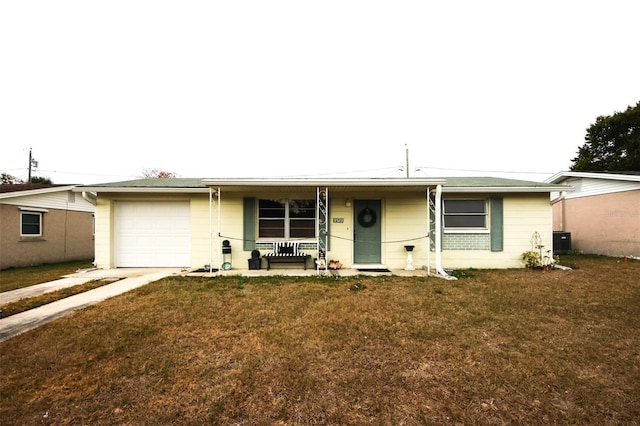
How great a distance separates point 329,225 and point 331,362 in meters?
5.84

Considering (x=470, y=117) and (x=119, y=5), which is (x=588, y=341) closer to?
(x=119, y=5)

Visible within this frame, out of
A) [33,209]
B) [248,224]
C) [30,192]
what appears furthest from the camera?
[33,209]

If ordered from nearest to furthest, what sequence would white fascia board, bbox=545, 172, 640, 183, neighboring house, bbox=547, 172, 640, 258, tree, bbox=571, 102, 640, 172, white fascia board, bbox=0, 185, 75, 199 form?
white fascia board, bbox=0, 185, 75, 199 → white fascia board, bbox=545, 172, 640, 183 → neighboring house, bbox=547, 172, 640, 258 → tree, bbox=571, 102, 640, 172

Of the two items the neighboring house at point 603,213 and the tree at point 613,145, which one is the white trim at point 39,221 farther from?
the tree at point 613,145

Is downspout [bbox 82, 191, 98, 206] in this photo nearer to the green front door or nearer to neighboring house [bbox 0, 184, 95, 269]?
neighboring house [bbox 0, 184, 95, 269]

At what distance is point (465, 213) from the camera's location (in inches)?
347

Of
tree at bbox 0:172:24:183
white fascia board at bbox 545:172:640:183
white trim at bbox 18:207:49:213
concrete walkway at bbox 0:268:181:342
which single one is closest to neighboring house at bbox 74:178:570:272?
concrete walkway at bbox 0:268:181:342

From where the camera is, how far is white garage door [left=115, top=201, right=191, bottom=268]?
8750 millimetres

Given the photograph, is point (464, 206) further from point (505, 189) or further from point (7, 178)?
point (7, 178)

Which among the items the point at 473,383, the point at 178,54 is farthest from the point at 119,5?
the point at 473,383

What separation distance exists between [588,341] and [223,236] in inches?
321

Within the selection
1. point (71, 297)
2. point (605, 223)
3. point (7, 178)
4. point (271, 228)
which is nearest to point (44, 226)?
point (71, 297)

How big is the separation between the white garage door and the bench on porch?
2874 mm

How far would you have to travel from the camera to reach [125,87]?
38.0 ft
